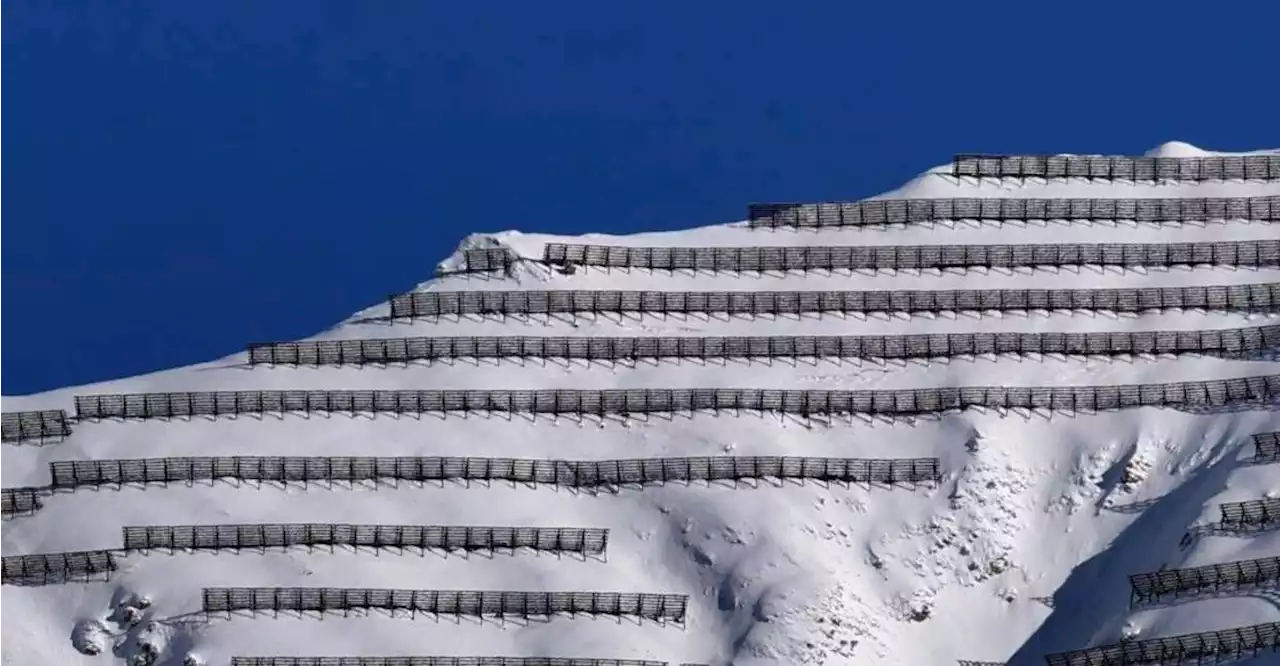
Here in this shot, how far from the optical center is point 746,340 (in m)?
183

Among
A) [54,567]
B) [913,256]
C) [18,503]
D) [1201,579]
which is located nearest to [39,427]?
[18,503]

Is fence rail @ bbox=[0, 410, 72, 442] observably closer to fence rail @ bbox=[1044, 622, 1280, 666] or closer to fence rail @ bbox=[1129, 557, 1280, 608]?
fence rail @ bbox=[1044, 622, 1280, 666]

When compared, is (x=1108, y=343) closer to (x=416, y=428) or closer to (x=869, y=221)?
(x=869, y=221)

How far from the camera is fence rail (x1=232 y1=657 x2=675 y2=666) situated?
16350cm

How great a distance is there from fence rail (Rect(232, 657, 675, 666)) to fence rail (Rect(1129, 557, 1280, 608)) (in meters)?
21.0

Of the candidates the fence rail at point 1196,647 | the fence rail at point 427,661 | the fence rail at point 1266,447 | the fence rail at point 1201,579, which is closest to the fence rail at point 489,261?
the fence rail at point 427,661

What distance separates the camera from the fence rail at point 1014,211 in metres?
191

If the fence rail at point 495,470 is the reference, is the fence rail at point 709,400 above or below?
A: above

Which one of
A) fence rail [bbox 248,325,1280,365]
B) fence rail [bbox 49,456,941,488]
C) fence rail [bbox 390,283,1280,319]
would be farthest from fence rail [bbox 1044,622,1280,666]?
fence rail [bbox 390,283,1280,319]

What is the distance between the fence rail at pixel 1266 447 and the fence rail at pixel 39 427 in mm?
55230

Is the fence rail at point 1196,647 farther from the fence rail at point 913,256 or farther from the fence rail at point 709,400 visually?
the fence rail at point 913,256

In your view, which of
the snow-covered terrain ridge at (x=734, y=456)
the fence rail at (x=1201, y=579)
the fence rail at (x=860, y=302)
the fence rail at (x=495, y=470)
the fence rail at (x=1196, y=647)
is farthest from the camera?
the fence rail at (x=860, y=302)

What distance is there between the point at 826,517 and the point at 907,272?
2054 cm

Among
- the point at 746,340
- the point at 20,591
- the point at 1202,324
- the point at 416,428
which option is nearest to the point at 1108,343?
the point at 1202,324
